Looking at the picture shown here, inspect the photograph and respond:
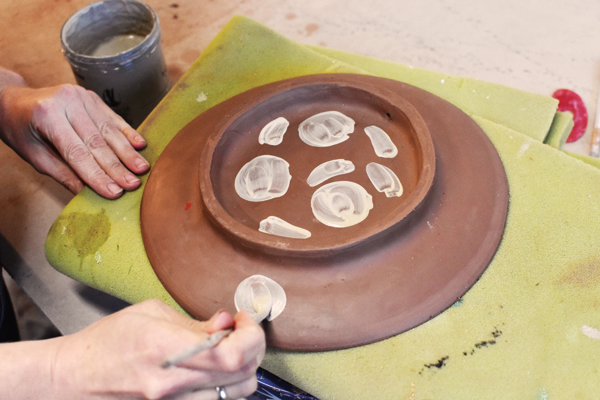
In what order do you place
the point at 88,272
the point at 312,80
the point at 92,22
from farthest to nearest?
the point at 92,22, the point at 312,80, the point at 88,272

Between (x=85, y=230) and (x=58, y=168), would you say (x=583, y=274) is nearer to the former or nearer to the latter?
(x=85, y=230)

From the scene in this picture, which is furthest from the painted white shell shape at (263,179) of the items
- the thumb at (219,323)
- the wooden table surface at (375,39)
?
the wooden table surface at (375,39)

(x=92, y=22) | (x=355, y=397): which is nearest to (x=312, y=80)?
(x=355, y=397)

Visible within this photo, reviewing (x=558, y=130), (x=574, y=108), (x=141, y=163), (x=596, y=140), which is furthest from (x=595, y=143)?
(x=141, y=163)

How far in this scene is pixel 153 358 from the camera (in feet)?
2.42

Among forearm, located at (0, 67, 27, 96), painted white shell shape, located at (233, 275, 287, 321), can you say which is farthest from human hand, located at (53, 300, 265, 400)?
forearm, located at (0, 67, 27, 96)

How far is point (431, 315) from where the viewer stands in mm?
958

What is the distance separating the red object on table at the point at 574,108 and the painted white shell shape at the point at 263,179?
1383 millimetres

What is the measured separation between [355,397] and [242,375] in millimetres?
262

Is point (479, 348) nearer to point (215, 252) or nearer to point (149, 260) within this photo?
point (215, 252)

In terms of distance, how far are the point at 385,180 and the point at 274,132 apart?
0.34 meters

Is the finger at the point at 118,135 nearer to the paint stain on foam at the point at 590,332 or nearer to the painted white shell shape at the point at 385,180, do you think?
the painted white shell shape at the point at 385,180

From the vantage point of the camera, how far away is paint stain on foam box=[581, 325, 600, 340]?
937mm

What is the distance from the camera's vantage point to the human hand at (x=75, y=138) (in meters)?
1.26
